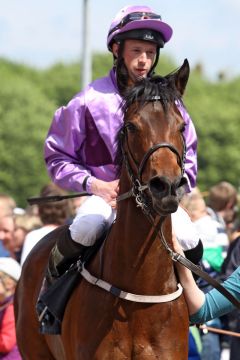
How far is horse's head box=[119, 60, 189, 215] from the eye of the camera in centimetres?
527

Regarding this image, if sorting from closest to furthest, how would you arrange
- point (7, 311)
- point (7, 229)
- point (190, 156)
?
point (190, 156) → point (7, 311) → point (7, 229)

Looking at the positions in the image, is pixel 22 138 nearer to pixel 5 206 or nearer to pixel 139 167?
pixel 5 206

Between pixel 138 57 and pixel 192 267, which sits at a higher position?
pixel 138 57

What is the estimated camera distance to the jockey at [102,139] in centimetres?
634

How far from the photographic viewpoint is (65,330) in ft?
20.9

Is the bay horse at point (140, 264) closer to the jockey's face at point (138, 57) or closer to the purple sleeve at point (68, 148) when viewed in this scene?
the jockey's face at point (138, 57)

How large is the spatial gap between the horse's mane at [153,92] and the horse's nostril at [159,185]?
1.84 ft

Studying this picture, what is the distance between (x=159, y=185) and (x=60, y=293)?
4.77 ft

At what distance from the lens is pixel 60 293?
6414 millimetres

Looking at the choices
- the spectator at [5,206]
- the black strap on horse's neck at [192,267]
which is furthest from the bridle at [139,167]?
the spectator at [5,206]

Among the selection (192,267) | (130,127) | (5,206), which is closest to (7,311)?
(5,206)

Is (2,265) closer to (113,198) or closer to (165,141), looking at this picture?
(113,198)

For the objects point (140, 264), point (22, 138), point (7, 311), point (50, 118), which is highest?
point (140, 264)

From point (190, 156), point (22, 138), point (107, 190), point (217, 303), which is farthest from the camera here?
point (22, 138)
